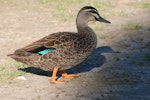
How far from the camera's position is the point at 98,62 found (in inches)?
331

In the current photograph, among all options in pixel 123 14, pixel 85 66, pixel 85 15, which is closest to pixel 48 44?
pixel 85 15

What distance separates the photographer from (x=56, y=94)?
6.75 meters

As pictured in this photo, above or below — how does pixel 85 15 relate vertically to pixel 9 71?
above

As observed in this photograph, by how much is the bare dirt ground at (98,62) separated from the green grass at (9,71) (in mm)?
141

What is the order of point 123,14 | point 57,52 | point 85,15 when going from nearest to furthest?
1. point 57,52
2. point 85,15
3. point 123,14

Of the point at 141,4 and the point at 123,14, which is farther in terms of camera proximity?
the point at 141,4

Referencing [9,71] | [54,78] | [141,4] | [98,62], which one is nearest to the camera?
[54,78]

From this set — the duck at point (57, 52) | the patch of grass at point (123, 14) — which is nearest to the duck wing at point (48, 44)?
the duck at point (57, 52)

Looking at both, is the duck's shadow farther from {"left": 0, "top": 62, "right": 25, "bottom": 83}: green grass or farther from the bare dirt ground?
{"left": 0, "top": 62, "right": 25, "bottom": 83}: green grass

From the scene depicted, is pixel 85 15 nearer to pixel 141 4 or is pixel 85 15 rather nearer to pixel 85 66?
pixel 85 66

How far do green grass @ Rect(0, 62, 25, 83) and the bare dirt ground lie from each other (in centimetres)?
14

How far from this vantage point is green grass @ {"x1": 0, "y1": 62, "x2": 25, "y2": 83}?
747 cm

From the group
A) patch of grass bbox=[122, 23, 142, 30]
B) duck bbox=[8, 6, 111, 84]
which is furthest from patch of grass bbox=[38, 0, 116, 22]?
duck bbox=[8, 6, 111, 84]

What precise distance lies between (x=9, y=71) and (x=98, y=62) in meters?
1.70
